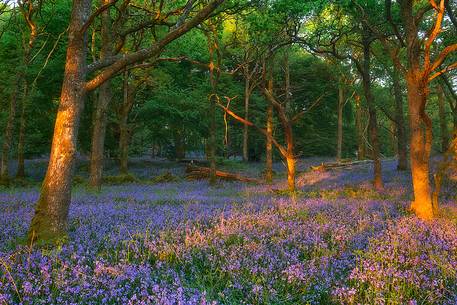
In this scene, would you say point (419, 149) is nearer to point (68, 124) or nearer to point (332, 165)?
point (68, 124)

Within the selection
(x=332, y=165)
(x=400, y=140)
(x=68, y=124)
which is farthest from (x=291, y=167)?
(x=332, y=165)

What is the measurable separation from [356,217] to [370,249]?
277 cm

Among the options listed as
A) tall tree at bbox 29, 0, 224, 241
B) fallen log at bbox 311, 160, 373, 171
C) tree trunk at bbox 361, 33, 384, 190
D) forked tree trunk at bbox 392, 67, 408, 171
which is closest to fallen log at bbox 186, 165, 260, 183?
fallen log at bbox 311, 160, 373, 171

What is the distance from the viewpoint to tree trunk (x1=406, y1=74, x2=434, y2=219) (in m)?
7.83

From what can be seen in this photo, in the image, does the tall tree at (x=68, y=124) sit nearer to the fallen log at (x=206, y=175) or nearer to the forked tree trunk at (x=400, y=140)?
the fallen log at (x=206, y=175)

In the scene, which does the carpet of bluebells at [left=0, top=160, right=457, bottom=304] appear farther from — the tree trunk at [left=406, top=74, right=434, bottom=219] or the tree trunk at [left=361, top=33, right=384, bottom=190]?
the tree trunk at [left=361, top=33, right=384, bottom=190]

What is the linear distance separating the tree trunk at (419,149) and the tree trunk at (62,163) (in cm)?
652

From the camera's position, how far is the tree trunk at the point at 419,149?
7.83 metres

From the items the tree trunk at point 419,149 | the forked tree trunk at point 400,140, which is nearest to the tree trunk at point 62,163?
the tree trunk at point 419,149

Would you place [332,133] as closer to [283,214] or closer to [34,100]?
[34,100]

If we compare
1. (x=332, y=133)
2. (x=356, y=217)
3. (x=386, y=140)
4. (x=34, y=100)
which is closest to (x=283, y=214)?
(x=356, y=217)

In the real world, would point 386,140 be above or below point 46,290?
above

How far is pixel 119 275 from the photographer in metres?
3.91

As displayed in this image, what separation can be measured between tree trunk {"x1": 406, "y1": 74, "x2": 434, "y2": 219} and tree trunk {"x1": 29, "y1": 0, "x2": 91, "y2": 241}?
6524mm
